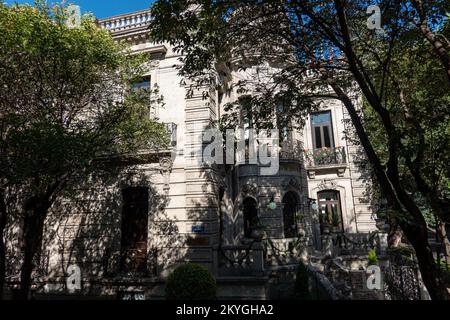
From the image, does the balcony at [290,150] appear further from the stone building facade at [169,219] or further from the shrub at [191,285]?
the shrub at [191,285]

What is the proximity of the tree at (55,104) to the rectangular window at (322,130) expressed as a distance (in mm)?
12188

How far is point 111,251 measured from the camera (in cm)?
1213

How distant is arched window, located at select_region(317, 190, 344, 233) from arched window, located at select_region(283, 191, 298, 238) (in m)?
3.58

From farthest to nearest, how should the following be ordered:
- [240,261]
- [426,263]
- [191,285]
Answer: [240,261]
[191,285]
[426,263]

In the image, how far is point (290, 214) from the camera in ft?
53.4

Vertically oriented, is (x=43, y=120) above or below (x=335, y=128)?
below

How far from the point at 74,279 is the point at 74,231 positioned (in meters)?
1.85

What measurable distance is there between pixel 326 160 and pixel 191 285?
13.3 m

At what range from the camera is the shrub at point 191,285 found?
9328 mm

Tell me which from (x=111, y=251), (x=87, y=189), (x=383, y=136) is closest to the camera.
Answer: (x=111, y=251)

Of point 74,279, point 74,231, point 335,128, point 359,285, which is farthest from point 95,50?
point 335,128

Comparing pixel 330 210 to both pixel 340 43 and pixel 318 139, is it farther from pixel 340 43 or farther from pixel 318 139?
pixel 340 43

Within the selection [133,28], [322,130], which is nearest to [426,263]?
[133,28]

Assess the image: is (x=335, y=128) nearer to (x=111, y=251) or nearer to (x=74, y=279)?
(x=111, y=251)
